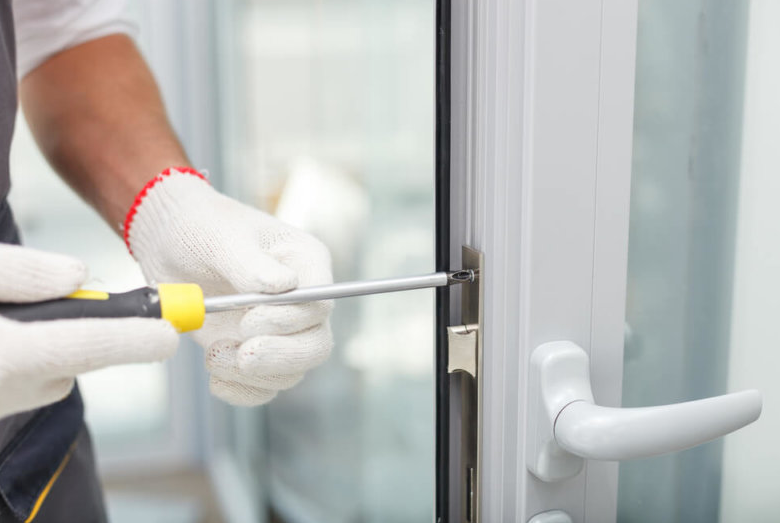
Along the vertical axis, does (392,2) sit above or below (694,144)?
above

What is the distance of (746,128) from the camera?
20.0 inches

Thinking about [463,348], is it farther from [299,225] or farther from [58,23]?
[299,225]

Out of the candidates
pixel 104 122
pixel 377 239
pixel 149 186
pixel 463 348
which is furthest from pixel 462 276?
pixel 377 239

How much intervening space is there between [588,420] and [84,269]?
30cm

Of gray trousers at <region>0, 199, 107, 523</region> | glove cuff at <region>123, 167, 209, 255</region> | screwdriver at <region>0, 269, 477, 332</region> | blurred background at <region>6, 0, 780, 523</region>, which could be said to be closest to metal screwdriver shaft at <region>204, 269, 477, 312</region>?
screwdriver at <region>0, 269, 477, 332</region>

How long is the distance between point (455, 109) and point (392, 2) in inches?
30.1

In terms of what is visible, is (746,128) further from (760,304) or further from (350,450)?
(350,450)

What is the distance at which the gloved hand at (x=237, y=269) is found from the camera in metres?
0.47

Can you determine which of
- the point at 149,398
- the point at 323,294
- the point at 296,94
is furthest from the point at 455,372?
the point at 149,398

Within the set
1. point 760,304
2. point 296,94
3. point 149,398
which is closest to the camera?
point 760,304

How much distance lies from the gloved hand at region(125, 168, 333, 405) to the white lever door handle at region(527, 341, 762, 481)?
0.16 meters

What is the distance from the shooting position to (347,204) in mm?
1522

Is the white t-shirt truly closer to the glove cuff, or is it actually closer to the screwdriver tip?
the glove cuff

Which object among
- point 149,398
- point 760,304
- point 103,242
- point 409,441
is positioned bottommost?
point 149,398
